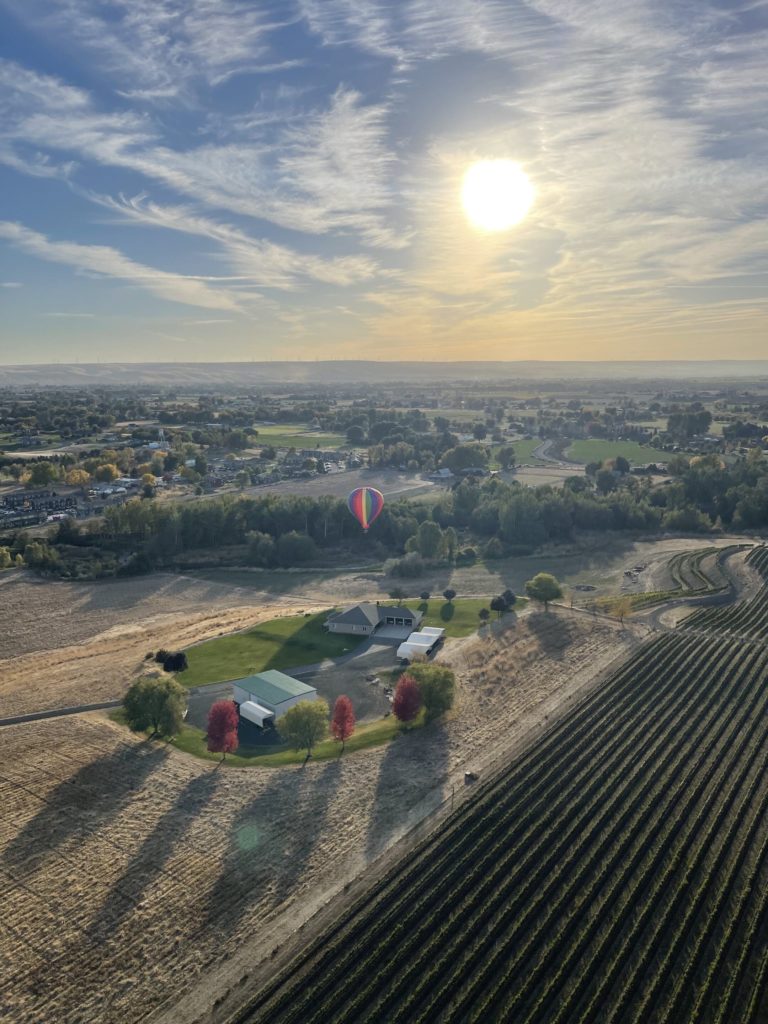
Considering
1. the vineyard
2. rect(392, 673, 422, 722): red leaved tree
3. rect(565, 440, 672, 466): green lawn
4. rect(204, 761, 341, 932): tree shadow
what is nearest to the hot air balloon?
rect(392, 673, 422, 722): red leaved tree

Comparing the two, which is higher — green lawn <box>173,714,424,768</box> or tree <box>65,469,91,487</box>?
tree <box>65,469,91,487</box>

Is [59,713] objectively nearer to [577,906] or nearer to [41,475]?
[577,906]

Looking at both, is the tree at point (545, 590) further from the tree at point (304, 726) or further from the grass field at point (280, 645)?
the tree at point (304, 726)

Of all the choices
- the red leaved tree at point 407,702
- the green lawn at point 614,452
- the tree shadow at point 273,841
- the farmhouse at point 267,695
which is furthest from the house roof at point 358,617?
the green lawn at point 614,452

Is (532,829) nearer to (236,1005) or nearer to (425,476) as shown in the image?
(236,1005)

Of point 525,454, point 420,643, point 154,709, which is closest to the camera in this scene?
point 154,709

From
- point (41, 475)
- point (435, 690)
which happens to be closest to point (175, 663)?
point (435, 690)

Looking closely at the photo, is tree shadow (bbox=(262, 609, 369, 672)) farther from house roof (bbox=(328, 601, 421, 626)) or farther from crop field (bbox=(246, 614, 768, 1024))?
crop field (bbox=(246, 614, 768, 1024))
